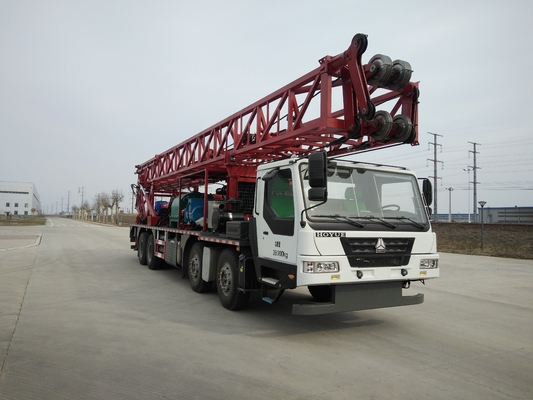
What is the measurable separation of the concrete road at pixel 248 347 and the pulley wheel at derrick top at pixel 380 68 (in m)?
3.48

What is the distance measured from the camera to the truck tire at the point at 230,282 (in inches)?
254

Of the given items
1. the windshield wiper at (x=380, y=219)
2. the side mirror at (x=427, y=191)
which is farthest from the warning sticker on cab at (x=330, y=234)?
the side mirror at (x=427, y=191)

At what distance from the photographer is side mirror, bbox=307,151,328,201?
4.62 m

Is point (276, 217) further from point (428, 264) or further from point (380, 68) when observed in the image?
point (380, 68)

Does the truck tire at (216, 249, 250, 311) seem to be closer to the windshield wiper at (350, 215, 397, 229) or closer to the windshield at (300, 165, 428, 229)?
the windshield at (300, 165, 428, 229)

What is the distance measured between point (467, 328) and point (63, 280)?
8.53m

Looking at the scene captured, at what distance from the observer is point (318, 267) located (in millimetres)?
4887

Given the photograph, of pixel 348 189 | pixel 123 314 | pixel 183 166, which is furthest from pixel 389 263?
pixel 183 166

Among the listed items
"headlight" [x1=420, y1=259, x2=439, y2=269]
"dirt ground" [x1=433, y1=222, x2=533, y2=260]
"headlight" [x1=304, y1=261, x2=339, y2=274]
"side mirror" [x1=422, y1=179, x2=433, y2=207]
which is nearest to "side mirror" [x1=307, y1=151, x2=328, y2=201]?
"headlight" [x1=304, y1=261, x2=339, y2=274]

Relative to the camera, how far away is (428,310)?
7.21m

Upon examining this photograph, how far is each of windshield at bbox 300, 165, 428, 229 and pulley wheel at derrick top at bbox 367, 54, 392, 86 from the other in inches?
48.8

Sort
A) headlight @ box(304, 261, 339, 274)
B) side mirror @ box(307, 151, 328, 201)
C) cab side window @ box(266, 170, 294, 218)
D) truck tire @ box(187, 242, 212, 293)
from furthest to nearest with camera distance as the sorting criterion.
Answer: truck tire @ box(187, 242, 212, 293)
cab side window @ box(266, 170, 294, 218)
headlight @ box(304, 261, 339, 274)
side mirror @ box(307, 151, 328, 201)

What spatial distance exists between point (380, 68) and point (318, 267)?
2.70m

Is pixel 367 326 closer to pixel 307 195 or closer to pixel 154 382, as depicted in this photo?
pixel 307 195
